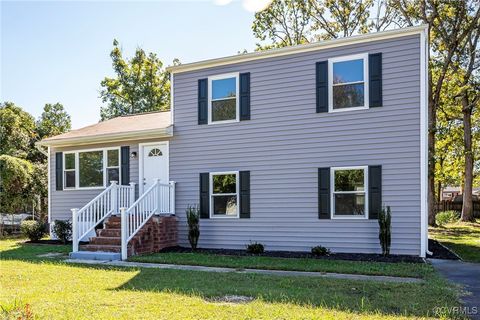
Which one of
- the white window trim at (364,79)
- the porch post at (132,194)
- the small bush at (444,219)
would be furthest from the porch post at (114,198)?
the small bush at (444,219)

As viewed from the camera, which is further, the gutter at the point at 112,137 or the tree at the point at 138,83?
the tree at the point at 138,83

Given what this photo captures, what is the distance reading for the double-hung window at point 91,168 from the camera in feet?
41.6

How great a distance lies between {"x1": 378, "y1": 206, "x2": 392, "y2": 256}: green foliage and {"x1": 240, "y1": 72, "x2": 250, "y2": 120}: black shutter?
410cm

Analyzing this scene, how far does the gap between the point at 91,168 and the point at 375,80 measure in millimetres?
8737

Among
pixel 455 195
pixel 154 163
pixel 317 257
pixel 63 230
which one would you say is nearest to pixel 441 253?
pixel 317 257

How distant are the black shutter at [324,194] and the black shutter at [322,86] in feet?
4.99

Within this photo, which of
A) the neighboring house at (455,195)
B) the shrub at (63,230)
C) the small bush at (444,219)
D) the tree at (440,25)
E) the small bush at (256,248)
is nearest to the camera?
the small bush at (256,248)

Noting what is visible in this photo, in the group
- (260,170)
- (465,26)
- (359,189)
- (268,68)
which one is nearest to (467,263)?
(359,189)

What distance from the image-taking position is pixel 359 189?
9.57 meters

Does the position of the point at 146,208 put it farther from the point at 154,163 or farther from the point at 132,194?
the point at 154,163

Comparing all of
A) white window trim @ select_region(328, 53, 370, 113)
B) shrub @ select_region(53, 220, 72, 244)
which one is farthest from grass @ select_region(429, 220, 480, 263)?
shrub @ select_region(53, 220, 72, 244)

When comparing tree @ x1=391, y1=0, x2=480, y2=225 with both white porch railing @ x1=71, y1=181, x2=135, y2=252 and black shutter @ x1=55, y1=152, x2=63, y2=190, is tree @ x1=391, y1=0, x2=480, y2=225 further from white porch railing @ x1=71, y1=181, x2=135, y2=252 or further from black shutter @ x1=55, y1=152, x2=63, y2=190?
black shutter @ x1=55, y1=152, x2=63, y2=190

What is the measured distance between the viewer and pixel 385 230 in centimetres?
→ 904

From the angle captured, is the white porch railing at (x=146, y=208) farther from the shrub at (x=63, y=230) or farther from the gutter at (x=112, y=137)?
the shrub at (x=63, y=230)
